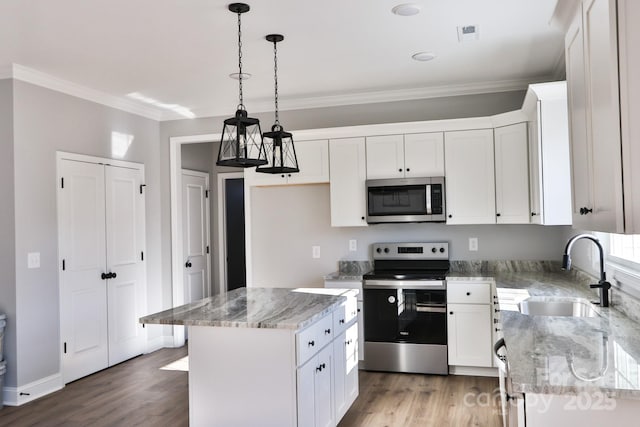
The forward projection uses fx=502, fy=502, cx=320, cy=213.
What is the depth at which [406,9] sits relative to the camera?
3016mm

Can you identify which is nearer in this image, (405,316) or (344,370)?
(344,370)

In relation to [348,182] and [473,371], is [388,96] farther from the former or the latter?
[473,371]

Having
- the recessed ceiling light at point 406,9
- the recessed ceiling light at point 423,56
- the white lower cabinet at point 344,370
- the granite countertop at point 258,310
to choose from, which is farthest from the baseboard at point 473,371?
the recessed ceiling light at point 406,9

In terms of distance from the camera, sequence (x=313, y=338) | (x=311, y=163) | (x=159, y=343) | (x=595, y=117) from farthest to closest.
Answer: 1. (x=159, y=343)
2. (x=311, y=163)
3. (x=313, y=338)
4. (x=595, y=117)

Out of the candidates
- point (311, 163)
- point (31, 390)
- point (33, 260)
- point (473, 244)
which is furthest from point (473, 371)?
point (33, 260)

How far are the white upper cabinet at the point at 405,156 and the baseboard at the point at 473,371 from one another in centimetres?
170

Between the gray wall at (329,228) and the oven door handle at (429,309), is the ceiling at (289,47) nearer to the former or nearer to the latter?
the gray wall at (329,228)

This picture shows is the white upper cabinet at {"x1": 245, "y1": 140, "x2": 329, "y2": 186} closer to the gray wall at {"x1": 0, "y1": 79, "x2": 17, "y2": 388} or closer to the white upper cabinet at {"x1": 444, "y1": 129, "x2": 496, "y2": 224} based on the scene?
the white upper cabinet at {"x1": 444, "y1": 129, "x2": 496, "y2": 224}

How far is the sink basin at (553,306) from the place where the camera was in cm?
296

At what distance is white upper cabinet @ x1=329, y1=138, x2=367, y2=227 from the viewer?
15.4ft

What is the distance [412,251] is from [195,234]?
290cm

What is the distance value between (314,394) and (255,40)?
7.70ft

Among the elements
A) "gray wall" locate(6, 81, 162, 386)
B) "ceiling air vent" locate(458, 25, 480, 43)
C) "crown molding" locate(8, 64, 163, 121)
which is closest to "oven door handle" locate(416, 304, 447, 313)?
"ceiling air vent" locate(458, 25, 480, 43)

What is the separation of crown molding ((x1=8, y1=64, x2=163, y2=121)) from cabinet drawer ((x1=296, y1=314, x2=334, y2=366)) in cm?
315
